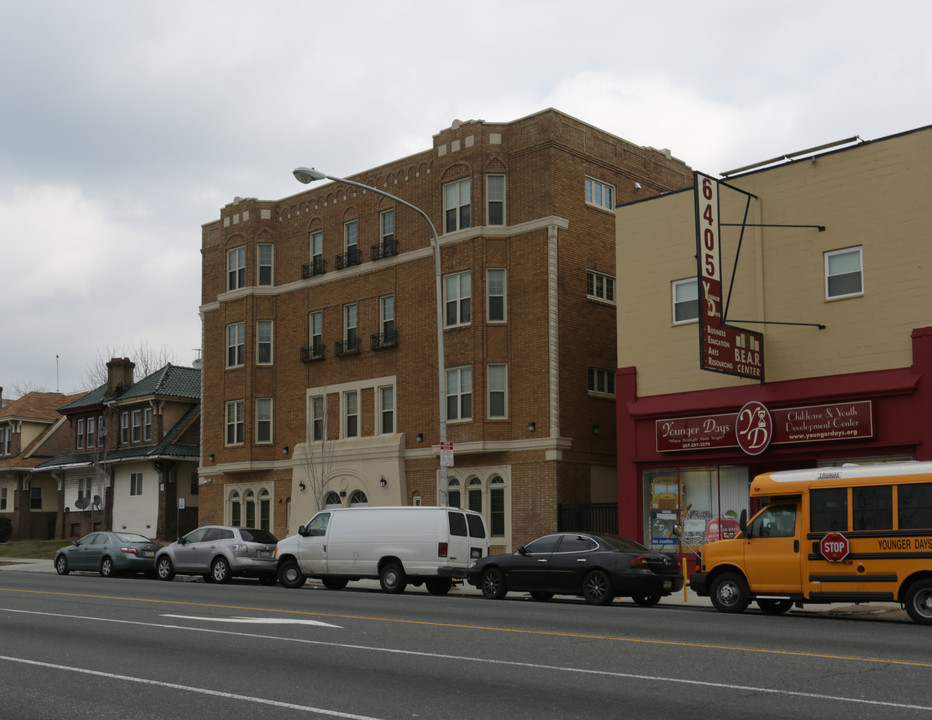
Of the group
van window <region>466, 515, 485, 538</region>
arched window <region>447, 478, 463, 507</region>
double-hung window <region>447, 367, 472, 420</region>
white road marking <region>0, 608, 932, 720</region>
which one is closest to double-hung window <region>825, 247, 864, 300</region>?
van window <region>466, 515, 485, 538</region>

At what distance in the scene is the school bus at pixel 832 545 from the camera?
1673cm

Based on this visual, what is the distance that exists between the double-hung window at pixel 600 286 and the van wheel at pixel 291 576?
12.8 meters

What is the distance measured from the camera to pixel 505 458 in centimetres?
3284

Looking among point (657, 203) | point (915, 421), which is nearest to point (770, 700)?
point (915, 421)

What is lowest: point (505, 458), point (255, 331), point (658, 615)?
point (658, 615)

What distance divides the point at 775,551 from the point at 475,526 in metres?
8.35

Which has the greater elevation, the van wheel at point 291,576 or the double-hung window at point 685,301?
the double-hung window at point 685,301

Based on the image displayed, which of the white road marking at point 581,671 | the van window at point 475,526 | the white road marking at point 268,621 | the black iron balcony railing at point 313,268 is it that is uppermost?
the black iron balcony railing at point 313,268

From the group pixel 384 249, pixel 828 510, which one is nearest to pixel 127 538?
pixel 384 249

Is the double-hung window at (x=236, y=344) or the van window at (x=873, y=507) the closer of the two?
the van window at (x=873, y=507)

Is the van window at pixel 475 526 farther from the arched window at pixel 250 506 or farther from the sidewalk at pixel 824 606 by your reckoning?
the arched window at pixel 250 506

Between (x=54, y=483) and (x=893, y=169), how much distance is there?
1929 inches

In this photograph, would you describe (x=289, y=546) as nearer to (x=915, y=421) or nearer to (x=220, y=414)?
(x=915, y=421)

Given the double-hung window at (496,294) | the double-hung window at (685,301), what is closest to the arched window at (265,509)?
the double-hung window at (496,294)
